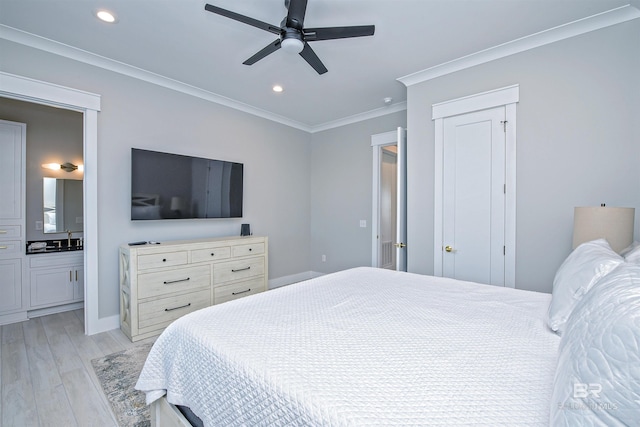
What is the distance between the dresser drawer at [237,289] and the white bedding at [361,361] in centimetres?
188

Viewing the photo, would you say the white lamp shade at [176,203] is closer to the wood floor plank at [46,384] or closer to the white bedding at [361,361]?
the wood floor plank at [46,384]

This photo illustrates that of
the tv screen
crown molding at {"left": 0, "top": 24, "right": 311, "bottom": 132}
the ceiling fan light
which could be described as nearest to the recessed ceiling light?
crown molding at {"left": 0, "top": 24, "right": 311, "bottom": 132}

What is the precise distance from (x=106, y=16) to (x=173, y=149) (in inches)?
55.2

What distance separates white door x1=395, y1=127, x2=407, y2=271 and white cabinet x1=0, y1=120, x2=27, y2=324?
417 cm

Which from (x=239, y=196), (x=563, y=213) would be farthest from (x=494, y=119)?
(x=239, y=196)

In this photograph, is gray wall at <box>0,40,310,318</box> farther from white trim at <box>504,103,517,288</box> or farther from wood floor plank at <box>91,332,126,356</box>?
white trim at <box>504,103,517,288</box>

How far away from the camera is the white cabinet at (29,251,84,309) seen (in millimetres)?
3246

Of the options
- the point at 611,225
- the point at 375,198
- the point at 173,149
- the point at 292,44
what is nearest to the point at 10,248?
the point at 173,149

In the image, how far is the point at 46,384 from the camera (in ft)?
6.51

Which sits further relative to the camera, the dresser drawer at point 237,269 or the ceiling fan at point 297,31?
the dresser drawer at point 237,269

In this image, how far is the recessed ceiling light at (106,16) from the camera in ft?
6.99

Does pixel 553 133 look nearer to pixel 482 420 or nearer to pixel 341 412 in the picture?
pixel 482 420

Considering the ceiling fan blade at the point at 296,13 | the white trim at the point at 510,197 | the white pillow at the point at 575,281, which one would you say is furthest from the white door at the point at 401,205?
the white pillow at the point at 575,281

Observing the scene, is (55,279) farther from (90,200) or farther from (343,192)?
(343,192)
